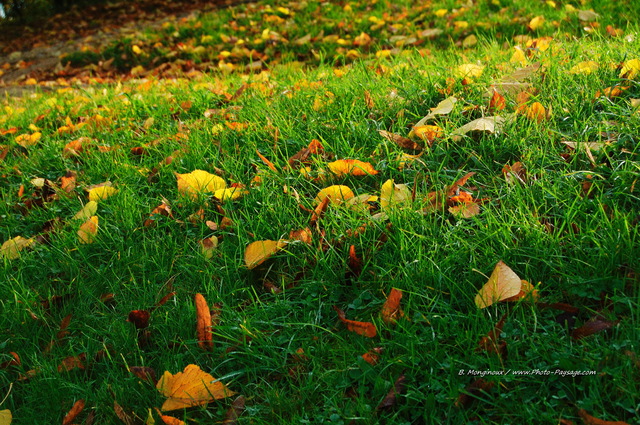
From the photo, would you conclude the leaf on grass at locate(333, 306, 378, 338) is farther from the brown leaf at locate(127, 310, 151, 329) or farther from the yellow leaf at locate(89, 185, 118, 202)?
the yellow leaf at locate(89, 185, 118, 202)

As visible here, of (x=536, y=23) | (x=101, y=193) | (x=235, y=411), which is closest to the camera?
(x=235, y=411)

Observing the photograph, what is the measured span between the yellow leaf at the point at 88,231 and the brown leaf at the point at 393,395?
1.37 metres

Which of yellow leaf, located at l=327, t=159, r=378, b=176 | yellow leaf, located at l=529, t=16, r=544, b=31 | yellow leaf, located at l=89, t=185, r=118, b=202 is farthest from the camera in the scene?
yellow leaf, located at l=529, t=16, r=544, b=31

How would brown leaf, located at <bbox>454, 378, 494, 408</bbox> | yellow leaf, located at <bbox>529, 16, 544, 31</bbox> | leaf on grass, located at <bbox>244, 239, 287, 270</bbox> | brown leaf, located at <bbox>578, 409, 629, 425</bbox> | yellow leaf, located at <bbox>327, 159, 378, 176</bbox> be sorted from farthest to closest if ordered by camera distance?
yellow leaf, located at <bbox>529, 16, 544, 31</bbox> < yellow leaf, located at <bbox>327, 159, 378, 176</bbox> < leaf on grass, located at <bbox>244, 239, 287, 270</bbox> < brown leaf, located at <bbox>454, 378, 494, 408</bbox> < brown leaf, located at <bbox>578, 409, 629, 425</bbox>

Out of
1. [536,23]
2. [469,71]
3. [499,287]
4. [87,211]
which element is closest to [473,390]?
[499,287]

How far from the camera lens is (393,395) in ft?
4.56

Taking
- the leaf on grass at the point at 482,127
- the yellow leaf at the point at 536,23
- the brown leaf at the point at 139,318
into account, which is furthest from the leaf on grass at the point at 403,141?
the yellow leaf at the point at 536,23

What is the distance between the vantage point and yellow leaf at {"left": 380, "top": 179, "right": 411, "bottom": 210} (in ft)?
6.34

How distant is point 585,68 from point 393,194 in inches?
49.2

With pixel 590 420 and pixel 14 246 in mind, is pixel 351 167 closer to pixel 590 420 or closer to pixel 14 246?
pixel 590 420

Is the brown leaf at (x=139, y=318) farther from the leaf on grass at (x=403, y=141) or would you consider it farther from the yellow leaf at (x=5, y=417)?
the leaf on grass at (x=403, y=141)

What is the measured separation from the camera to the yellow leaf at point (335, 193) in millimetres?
2043

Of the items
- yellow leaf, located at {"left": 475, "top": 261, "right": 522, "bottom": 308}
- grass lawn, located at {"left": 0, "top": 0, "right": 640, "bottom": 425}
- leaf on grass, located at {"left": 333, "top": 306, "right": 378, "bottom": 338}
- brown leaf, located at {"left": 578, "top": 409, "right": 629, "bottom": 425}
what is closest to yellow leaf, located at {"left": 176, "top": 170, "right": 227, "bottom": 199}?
grass lawn, located at {"left": 0, "top": 0, "right": 640, "bottom": 425}

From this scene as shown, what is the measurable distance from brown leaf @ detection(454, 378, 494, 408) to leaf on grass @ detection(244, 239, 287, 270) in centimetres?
79
